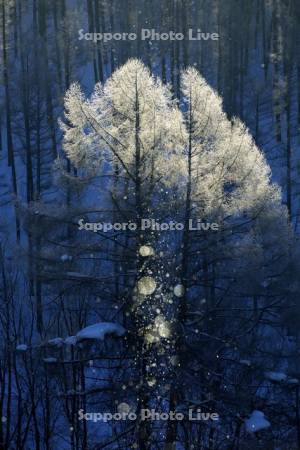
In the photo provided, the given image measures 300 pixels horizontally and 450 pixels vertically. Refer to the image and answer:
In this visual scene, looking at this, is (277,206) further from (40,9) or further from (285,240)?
(40,9)

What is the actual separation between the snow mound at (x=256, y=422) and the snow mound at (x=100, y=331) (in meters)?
2.77

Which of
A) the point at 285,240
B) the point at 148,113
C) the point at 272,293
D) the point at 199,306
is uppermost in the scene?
the point at 148,113

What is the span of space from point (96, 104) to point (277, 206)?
4.28 m

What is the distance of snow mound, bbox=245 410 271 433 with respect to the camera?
35.2 feet

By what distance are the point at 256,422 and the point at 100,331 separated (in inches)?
127

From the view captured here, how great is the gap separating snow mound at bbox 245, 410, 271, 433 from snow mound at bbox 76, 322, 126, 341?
9.08 feet

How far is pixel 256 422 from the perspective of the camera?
35.6 feet

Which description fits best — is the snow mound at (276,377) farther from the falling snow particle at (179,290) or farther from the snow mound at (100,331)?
the snow mound at (100,331)

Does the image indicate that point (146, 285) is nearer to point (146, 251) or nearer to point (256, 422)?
point (146, 251)

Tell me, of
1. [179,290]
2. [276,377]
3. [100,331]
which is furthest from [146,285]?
[276,377]

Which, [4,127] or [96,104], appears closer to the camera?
[96,104]

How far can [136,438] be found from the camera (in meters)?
12.1

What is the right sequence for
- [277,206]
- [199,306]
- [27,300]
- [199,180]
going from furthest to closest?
[27,300] → [199,306] → [277,206] → [199,180]

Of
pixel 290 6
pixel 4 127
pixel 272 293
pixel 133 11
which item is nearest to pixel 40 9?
pixel 133 11
